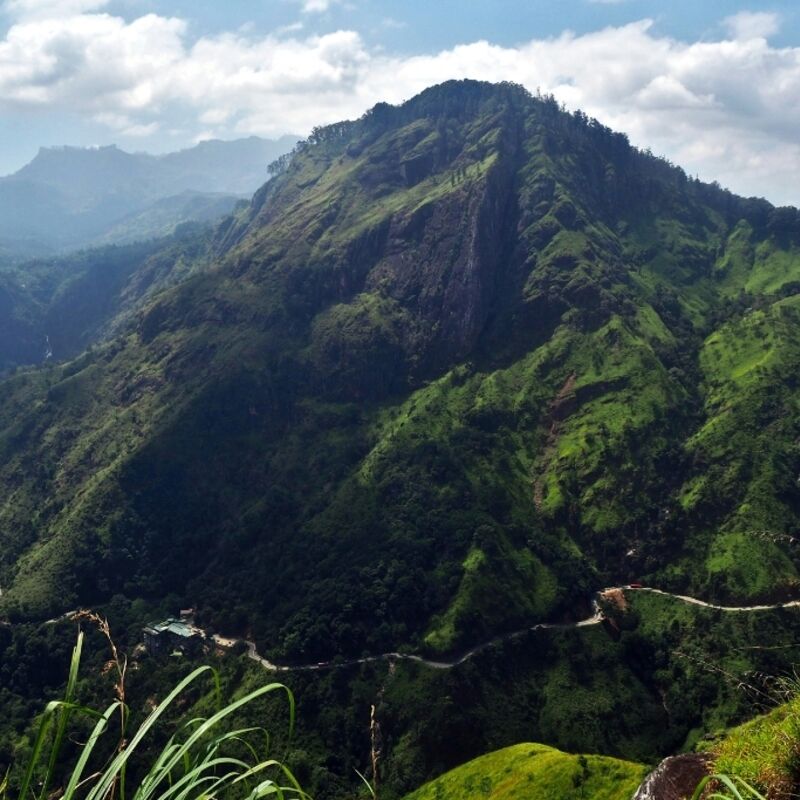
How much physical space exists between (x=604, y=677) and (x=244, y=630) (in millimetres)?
71110

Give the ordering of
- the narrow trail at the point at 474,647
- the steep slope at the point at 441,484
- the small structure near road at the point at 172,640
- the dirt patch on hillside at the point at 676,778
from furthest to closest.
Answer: the small structure near road at the point at 172,640 → the steep slope at the point at 441,484 → the narrow trail at the point at 474,647 → the dirt patch on hillside at the point at 676,778

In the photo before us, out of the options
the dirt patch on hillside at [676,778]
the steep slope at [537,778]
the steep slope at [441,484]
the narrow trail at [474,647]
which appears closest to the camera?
the dirt patch on hillside at [676,778]

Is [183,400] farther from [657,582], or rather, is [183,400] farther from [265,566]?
[657,582]

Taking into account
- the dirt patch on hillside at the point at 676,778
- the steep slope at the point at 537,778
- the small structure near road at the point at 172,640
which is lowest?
the small structure near road at the point at 172,640

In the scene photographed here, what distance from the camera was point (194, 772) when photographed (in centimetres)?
736

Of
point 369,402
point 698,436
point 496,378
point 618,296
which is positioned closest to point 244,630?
point 369,402

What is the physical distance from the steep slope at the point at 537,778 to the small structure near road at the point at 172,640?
59295 millimetres

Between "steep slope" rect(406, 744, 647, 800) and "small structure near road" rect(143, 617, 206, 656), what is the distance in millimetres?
59295

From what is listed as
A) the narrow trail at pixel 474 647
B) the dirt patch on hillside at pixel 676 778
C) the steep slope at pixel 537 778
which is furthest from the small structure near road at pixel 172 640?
the dirt patch on hillside at pixel 676 778

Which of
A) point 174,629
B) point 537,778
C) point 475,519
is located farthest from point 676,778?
→ point 174,629

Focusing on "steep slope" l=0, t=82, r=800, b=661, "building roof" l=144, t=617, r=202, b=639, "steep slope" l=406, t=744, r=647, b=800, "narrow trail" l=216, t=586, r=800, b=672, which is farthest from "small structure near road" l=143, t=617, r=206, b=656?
"steep slope" l=406, t=744, r=647, b=800

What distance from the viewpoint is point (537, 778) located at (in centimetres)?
7275

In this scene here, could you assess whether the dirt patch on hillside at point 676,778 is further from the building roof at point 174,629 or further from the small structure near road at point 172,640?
the building roof at point 174,629

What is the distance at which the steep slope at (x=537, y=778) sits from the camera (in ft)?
217
